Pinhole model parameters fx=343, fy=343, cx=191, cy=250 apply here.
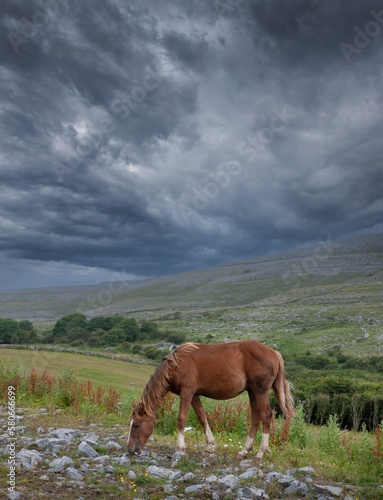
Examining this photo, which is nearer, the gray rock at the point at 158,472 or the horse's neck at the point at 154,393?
the gray rock at the point at 158,472

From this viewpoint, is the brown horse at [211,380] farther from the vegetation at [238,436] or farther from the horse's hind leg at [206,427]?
the vegetation at [238,436]

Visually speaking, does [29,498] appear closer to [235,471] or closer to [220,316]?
[235,471]

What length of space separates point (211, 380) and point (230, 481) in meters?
1.96

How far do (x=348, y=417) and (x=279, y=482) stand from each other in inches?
1230

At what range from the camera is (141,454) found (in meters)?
6.98

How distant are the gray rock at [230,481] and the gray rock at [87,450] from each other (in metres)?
2.66

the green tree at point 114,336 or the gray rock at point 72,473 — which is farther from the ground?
the gray rock at point 72,473

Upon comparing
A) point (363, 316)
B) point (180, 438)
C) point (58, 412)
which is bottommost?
point (363, 316)

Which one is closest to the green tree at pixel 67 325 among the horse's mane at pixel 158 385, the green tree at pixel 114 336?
the green tree at pixel 114 336

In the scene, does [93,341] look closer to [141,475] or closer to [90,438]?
[90,438]

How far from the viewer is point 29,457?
6301 mm

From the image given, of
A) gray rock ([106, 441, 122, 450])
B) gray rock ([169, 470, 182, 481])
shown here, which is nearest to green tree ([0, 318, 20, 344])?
gray rock ([106, 441, 122, 450])

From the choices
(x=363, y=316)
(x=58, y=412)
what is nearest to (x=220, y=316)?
(x=363, y=316)

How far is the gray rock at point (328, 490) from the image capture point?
5.25m
